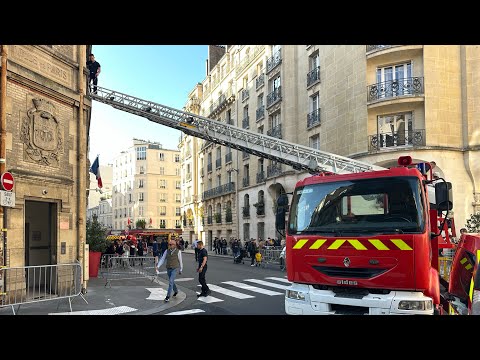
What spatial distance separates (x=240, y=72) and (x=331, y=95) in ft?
58.8

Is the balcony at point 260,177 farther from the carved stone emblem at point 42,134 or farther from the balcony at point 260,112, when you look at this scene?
the carved stone emblem at point 42,134

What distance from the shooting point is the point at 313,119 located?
26578mm

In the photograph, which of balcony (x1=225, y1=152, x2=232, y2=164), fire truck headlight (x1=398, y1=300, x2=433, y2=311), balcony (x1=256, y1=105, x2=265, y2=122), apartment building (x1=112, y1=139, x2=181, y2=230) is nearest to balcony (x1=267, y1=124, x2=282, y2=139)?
balcony (x1=256, y1=105, x2=265, y2=122)

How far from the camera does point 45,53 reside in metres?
10.5

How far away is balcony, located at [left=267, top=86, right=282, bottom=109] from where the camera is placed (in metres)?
30.8

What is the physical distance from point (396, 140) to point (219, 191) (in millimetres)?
26199

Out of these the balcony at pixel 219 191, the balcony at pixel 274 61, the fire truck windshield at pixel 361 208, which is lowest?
the fire truck windshield at pixel 361 208

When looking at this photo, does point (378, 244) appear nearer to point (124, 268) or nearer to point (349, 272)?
point (349, 272)

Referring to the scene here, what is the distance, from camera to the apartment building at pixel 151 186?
7844 centimetres

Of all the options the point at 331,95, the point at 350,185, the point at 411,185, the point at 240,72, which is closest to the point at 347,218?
the point at 350,185

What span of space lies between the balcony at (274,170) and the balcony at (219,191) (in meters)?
9.18

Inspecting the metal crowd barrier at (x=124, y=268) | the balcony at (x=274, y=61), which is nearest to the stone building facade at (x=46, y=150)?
the metal crowd barrier at (x=124, y=268)

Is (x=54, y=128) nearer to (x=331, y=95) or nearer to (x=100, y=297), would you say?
(x=100, y=297)
